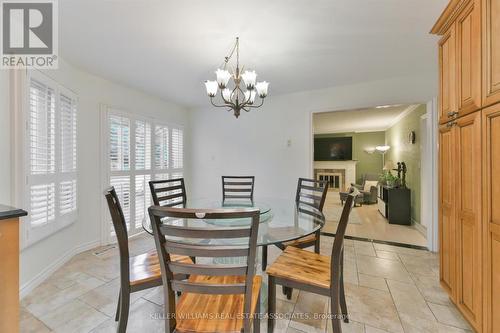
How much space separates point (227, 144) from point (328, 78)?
221cm

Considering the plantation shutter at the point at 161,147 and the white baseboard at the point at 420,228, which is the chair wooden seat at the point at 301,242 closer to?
→ the white baseboard at the point at 420,228

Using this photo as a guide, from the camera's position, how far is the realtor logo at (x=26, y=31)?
176 cm

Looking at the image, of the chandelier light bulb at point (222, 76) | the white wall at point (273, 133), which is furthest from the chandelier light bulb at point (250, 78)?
the white wall at point (273, 133)

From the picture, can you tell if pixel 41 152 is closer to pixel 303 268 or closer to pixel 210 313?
pixel 210 313

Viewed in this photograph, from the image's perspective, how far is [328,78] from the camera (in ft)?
10.2

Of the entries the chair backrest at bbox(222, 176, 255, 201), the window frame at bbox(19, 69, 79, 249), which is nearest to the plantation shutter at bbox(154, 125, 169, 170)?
the window frame at bbox(19, 69, 79, 249)

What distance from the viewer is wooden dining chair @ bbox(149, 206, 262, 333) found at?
2.95 ft

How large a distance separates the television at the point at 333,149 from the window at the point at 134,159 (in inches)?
237

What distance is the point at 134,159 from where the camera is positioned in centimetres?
351

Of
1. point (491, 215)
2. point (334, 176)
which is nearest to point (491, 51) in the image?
point (491, 215)

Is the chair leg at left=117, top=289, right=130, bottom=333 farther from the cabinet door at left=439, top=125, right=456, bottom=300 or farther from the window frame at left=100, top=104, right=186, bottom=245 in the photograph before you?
the cabinet door at left=439, top=125, right=456, bottom=300

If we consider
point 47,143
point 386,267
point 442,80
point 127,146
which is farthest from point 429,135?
point 47,143

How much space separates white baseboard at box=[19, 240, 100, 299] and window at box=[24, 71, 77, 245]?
1.24 ft

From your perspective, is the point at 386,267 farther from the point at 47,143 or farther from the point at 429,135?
the point at 47,143
